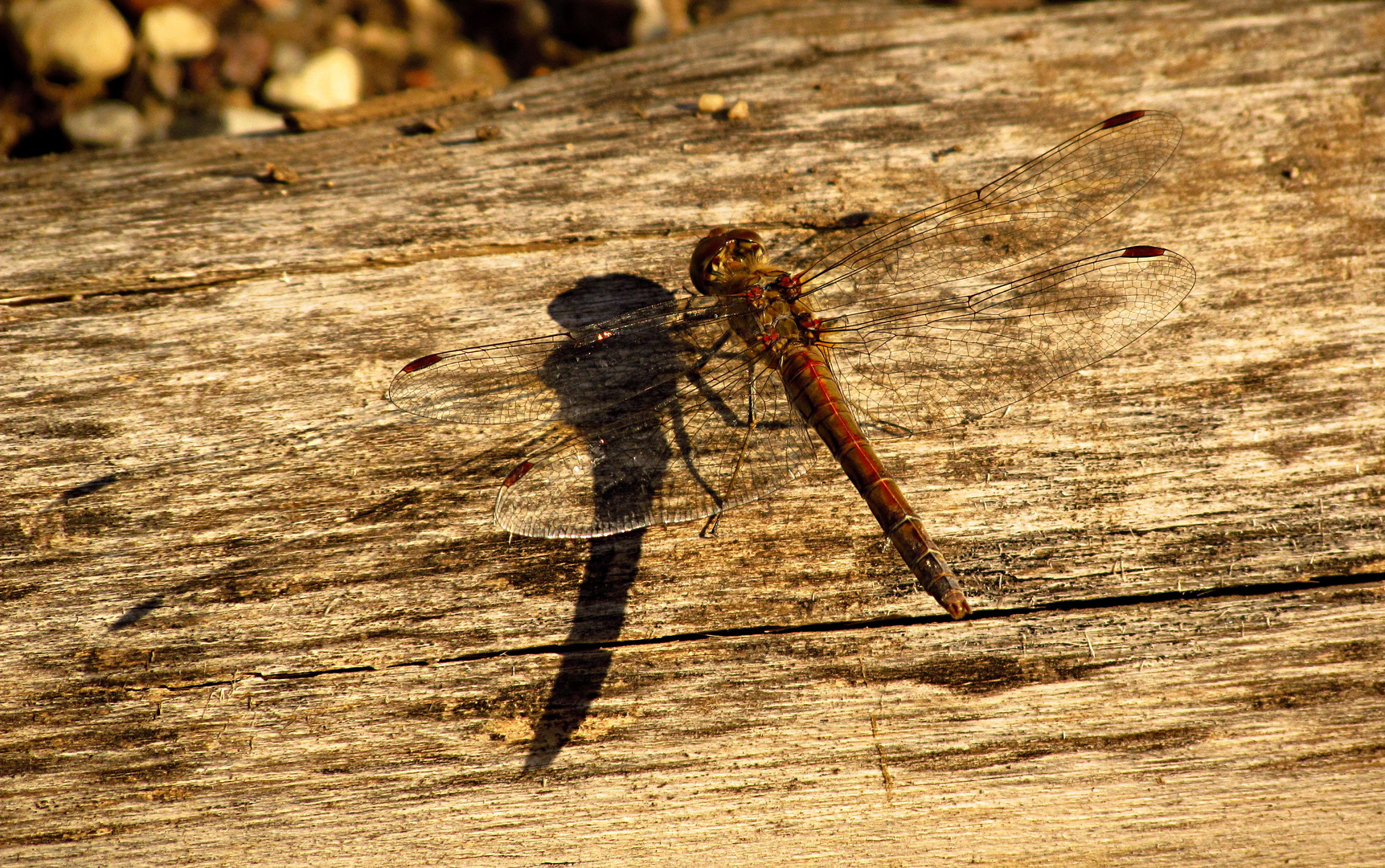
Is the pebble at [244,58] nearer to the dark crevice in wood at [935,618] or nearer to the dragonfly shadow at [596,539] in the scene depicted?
the dragonfly shadow at [596,539]

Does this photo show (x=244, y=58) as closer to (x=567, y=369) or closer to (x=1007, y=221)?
(x=567, y=369)

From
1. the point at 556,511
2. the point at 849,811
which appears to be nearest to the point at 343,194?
the point at 556,511

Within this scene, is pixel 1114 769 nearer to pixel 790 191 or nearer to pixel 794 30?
pixel 790 191

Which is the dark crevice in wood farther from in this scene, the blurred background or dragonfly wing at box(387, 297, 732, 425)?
the blurred background

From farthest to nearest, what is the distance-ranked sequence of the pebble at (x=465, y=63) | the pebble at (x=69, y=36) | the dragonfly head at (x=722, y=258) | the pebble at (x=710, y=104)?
the pebble at (x=465, y=63) → the pebble at (x=69, y=36) → the pebble at (x=710, y=104) → the dragonfly head at (x=722, y=258)


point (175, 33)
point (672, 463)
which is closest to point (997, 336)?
point (672, 463)

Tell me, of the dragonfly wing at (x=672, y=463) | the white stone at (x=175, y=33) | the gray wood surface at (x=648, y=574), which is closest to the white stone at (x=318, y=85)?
the white stone at (x=175, y=33)
